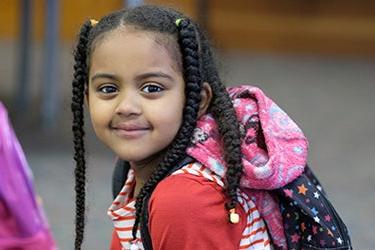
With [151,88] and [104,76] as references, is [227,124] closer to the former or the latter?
[151,88]

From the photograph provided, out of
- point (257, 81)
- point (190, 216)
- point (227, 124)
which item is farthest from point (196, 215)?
point (257, 81)

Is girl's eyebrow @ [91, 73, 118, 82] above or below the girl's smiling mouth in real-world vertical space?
above

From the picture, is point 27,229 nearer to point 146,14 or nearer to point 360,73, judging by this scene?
point 146,14

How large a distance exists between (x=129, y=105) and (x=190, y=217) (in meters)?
0.34

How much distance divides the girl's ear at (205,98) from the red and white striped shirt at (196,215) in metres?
0.17

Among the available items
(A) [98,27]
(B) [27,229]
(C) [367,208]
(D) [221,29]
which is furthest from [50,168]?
(D) [221,29]

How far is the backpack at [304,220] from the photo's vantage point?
101 inches

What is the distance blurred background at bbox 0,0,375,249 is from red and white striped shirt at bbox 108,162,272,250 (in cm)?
43

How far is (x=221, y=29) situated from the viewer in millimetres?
10562

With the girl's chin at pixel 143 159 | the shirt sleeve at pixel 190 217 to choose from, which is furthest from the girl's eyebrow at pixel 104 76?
the shirt sleeve at pixel 190 217

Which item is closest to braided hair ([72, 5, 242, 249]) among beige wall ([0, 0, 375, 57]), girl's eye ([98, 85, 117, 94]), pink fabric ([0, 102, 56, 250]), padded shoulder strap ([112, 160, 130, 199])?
girl's eye ([98, 85, 117, 94])

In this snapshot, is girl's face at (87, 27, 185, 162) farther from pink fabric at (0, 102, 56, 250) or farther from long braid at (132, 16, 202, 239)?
pink fabric at (0, 102, 56, 250)

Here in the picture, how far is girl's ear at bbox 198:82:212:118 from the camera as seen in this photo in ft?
8.73

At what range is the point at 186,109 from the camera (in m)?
2.61
